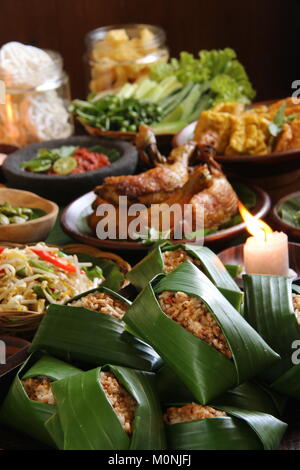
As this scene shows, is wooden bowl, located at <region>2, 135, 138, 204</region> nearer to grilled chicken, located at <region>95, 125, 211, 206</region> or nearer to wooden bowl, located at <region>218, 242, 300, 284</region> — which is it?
grilled chicken, located at <region>95, 125, 211, 206</region>

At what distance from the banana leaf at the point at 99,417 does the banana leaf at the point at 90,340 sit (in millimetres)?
89

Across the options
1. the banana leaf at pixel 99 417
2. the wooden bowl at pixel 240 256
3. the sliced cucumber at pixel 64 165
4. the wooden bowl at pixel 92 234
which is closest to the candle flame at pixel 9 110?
the sliced cucumber at pixel 64 165

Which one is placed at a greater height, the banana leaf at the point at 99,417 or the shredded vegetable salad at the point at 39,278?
the banana leaf at the point at 99,417

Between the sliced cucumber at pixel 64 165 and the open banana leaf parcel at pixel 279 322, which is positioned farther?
the sliced cucumber at pixel 64 165

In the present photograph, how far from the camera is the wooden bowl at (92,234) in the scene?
6.61 feet

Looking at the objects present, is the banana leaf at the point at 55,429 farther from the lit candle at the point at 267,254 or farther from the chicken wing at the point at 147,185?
the chicken wing at the point at 147,185

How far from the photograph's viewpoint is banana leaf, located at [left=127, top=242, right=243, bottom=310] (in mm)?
1308

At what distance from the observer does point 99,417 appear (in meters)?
0.99

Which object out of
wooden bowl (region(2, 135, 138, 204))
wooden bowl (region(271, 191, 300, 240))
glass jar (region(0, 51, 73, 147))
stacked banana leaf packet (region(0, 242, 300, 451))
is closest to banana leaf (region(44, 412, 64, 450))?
stacked banana leaf packet (region(0, 242, 300, 451))

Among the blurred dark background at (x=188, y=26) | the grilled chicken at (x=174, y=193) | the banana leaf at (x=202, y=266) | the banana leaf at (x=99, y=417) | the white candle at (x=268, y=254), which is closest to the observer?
the banana leaf at (x=99, y=417)

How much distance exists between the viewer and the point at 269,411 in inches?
43.8

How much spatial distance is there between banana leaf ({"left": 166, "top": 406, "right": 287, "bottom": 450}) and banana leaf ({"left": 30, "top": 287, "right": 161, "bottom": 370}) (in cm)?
15

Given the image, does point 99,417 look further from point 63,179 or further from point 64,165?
point 64,165
